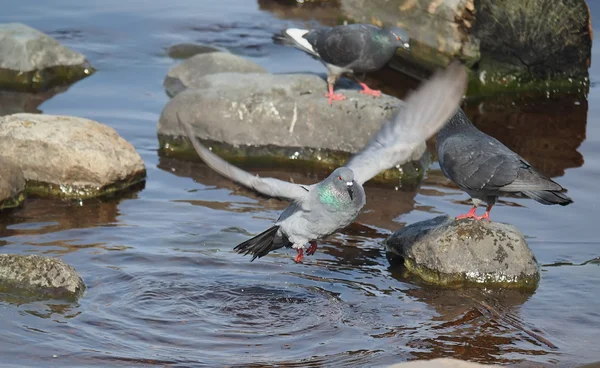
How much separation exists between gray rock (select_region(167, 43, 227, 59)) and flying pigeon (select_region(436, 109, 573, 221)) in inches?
305

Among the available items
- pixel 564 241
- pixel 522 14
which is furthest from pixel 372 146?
pixel 522 14

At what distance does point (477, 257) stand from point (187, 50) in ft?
27.3

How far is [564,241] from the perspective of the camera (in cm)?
828

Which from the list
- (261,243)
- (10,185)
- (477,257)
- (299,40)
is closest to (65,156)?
(10,185)

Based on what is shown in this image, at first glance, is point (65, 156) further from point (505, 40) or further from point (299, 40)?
point (505, 40)

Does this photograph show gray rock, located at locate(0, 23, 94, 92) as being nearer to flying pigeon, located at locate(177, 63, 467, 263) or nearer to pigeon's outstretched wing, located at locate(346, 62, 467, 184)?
flying pigeon, located at locate(177, 63, 467, 263)

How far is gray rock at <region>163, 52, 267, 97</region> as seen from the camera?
486 inches

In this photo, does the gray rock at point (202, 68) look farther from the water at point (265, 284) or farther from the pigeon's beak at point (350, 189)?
the pigeon's beak at point (350, 189)

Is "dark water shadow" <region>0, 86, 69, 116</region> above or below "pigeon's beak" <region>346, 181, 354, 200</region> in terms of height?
below

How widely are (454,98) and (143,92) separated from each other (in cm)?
671

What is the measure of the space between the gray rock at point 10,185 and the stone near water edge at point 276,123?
2156 mm

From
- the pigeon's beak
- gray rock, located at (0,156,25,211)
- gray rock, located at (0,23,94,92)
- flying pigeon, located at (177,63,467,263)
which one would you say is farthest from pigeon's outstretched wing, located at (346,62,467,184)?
gray rock, located at (0,23,94,92)

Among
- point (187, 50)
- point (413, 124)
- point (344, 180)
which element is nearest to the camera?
point (344, 180)

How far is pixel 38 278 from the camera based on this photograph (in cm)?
679
